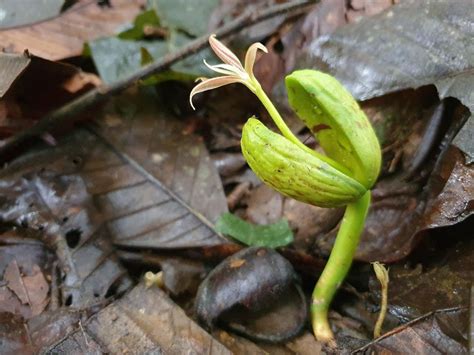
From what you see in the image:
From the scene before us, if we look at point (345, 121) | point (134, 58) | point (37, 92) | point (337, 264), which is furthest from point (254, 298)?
point (134, 58)

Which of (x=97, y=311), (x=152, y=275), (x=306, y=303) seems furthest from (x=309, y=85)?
(x=97, y=311)

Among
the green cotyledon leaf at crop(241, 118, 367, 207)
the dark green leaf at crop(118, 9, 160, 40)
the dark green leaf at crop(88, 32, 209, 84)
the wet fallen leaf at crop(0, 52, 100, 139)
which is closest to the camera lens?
the green cotyledon leaf at crop(241, 118, 367, 207)

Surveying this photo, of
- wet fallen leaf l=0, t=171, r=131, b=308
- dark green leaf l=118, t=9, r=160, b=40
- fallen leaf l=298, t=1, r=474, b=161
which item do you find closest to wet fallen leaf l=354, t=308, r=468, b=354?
fallen leaf l=298, t=1, r=474, b=161

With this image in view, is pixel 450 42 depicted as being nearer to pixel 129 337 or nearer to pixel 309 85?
pixel 309 85

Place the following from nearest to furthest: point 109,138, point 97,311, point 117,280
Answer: point 97,311
point 117,280
point 109,138

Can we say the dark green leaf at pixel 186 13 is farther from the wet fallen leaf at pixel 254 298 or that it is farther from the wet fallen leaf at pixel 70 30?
the wet fallen leaf at pixel 254 298

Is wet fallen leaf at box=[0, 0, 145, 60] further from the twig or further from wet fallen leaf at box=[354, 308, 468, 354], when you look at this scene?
wet fallen leaf at box=[354, 308, 468, 354]
